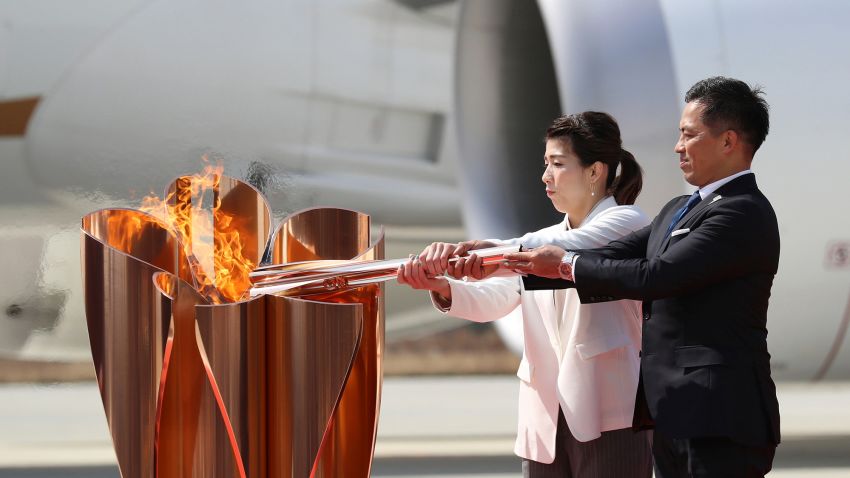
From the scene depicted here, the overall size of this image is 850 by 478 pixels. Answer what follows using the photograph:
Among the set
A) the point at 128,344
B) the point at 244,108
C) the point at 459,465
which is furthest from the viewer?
the point at 244,108

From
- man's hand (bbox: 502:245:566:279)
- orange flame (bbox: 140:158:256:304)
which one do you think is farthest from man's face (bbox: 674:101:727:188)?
orange flame (bbox: 140:158:256:304)

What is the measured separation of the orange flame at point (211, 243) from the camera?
1.74 metres

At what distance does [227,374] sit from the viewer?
149cm

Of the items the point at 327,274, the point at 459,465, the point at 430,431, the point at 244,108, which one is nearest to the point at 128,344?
the point at 327,274

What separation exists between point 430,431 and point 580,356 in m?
3.19

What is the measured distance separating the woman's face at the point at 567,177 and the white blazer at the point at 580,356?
3 centimetres

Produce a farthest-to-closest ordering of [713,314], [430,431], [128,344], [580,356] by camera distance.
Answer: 1. [430,431]
2. [580,356]
3. [128,344]
4. [713,314]

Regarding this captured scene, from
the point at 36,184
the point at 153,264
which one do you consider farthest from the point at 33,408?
the point at 153,264

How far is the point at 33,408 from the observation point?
5855 mm

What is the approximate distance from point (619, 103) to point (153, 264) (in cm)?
163

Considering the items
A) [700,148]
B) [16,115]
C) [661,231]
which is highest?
[16,115]

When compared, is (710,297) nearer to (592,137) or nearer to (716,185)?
(716,185)

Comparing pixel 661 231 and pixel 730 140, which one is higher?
pixel 730 140

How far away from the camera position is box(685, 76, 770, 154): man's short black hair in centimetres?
148
